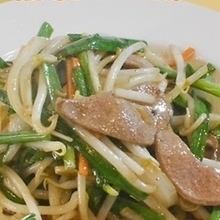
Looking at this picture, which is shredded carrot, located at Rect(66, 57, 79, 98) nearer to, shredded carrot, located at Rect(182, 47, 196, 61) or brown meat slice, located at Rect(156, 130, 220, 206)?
brown meat slice, located at Rect(156, 130, 220, 206)

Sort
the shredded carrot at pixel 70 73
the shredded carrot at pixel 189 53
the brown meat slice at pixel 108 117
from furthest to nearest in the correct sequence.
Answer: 1. the shredded carrot at pixel 189 53
2. the shredded carrot at pixel 70 73
3. the brown meat slice at pixel 108 117

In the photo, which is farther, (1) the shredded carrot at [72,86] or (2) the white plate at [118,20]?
(2) the white plate at [118,20]

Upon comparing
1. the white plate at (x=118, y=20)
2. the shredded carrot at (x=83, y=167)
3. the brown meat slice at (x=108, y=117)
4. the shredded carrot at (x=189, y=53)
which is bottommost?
the shredded carrot at (x=83, y=167)

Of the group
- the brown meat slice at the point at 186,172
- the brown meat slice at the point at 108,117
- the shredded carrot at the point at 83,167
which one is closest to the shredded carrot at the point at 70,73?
the brown meat slice at the point at 108,117

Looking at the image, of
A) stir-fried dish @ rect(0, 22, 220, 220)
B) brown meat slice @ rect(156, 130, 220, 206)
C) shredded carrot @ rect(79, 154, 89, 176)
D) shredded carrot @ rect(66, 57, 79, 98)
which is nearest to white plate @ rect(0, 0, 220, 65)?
stir-fried dish @ rect(0, 22, 220, 220)

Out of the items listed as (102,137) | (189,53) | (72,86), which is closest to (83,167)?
(102,137)

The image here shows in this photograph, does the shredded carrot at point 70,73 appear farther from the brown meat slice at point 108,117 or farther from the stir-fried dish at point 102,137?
the brown meat slice at point 108,117

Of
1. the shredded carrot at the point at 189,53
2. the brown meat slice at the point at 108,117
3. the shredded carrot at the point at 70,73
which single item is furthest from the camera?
the shredded carrot at the point at 189,53

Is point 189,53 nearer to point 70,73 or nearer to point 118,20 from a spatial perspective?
point 118,20
